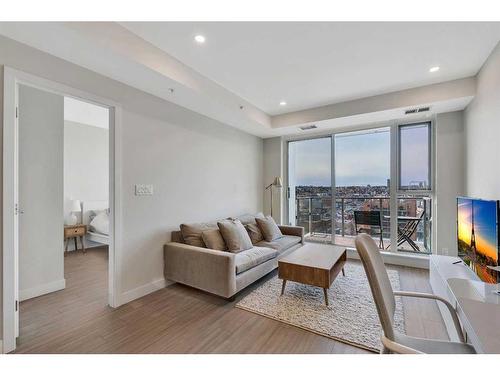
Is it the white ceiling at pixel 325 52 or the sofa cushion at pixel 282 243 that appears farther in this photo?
the sofa cushion at pixel 282 243

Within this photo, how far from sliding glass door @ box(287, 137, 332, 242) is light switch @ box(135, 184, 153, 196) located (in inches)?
125

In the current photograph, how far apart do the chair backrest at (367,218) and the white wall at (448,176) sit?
892 mm

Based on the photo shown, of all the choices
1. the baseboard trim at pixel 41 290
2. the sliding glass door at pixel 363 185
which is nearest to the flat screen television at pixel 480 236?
the sliding glass door at pixel 363 185

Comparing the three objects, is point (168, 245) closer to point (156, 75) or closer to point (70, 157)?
point (156, 75)

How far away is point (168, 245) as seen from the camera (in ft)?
9.75

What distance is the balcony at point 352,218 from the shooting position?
12.9 ft

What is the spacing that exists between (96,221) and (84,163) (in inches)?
53.3

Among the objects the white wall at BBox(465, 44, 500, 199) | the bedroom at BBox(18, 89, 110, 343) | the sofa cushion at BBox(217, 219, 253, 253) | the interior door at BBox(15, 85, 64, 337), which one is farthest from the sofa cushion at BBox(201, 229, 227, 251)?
the white wall at BBox(465, 44, 500, 199)

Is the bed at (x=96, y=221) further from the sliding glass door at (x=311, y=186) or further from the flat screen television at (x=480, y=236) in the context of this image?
the flat screen television at (x=480, y=236)

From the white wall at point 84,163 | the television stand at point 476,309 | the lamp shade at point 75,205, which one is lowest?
the television stand at point 476,309

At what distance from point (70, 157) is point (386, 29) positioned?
578 centimetres

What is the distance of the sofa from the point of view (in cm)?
250

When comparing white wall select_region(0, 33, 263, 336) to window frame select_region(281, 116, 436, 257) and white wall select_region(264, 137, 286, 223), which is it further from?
window frame select_region(281, 116, 436, 257)

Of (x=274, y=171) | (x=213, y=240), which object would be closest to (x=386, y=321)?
(x=213, y=240)
